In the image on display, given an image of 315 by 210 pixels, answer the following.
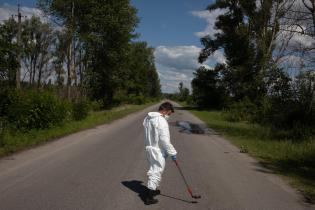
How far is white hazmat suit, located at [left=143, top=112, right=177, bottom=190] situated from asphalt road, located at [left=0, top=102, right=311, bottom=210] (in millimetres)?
457

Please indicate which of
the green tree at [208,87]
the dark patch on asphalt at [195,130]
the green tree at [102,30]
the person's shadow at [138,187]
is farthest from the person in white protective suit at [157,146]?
the green tree at [208,87]

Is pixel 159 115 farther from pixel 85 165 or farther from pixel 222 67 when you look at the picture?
pixel 222 67

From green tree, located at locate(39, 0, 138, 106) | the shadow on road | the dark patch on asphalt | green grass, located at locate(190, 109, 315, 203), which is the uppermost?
green tree, located at locate(39, 0, 138, 106)

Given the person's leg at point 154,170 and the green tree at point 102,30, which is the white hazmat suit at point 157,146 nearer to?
the person's leg at point 154,170

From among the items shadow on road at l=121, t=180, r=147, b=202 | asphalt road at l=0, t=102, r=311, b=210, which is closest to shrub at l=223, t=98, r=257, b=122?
asphalt road at l=0, t=102, r=311, b=210

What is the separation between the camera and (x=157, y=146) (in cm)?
689

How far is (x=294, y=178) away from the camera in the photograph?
Result: 9.57 meters

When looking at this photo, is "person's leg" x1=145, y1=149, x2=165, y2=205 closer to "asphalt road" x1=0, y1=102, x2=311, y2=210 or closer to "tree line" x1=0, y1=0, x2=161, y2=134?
"asphalt road" x1=0, y1=102, x2=311, y2=210

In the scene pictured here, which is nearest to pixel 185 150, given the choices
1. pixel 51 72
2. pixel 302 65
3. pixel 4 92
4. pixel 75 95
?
pixel 302 65

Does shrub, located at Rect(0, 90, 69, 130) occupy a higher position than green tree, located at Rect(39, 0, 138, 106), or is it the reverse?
green tree, located at Rect(39, 0, 138, 106)

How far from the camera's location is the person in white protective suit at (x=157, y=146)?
6715 mm

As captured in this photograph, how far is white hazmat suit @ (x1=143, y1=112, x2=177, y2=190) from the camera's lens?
6.73m

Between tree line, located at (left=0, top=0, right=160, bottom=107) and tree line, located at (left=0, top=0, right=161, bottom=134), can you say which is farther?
tree line, located at (left=0, top=0, right=160, bottom=107)

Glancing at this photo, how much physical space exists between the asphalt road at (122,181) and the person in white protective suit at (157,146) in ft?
1.12
